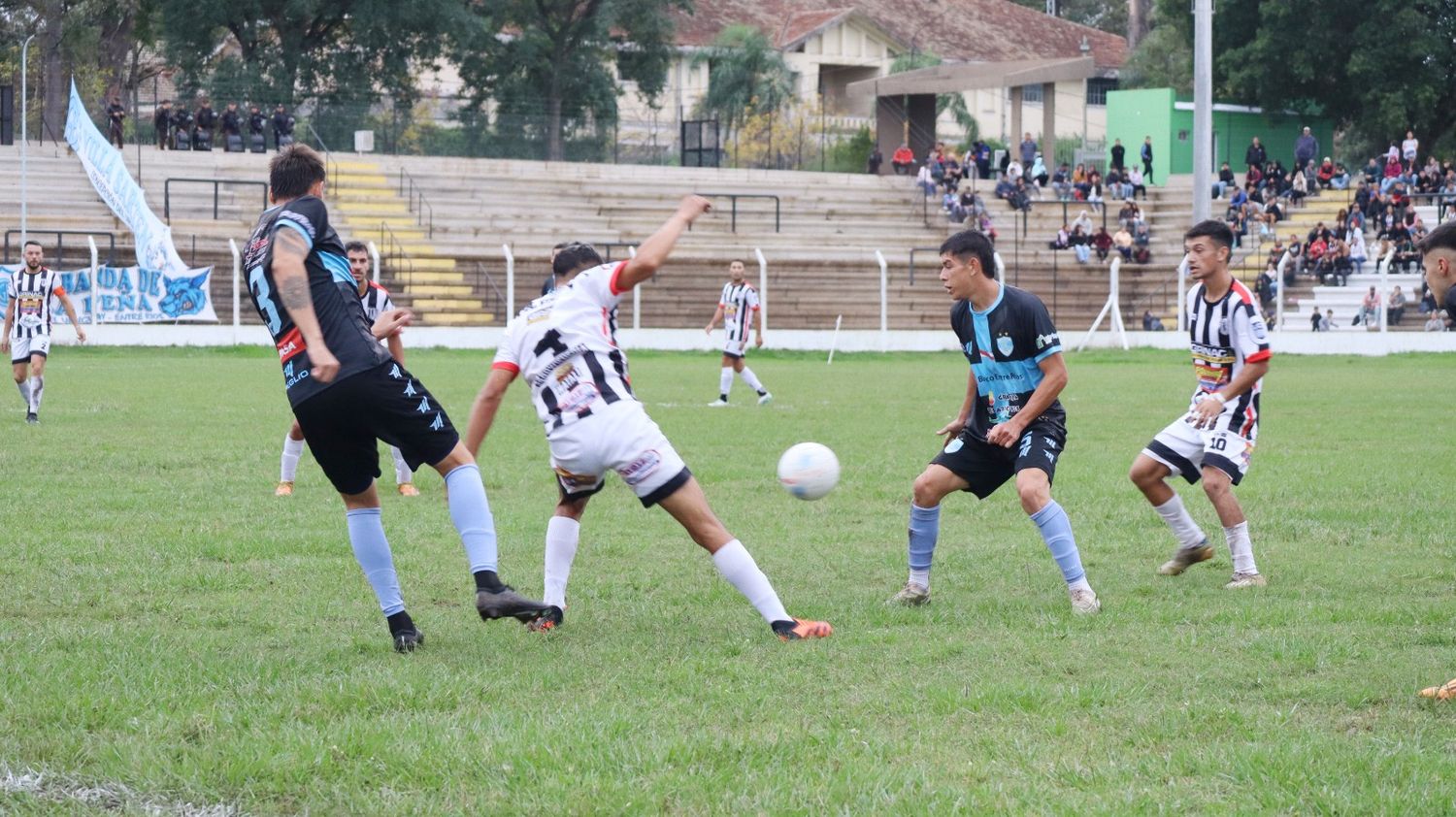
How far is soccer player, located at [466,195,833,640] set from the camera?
6.48 metres

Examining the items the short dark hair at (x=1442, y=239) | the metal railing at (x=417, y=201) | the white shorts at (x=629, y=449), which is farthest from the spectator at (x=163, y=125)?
the short dark hair at (x=1442, y=239)

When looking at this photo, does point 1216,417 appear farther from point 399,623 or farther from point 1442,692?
point 399,623

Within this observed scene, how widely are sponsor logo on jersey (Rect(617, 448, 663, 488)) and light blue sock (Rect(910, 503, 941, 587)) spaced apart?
1.73 m

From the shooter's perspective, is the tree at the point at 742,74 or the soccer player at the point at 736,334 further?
the tree at the point at 742,74

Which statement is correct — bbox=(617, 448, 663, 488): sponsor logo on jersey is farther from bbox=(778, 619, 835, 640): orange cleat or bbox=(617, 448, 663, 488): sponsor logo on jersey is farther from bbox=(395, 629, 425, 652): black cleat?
bbox=(395, 629, 425, 652): black cleat

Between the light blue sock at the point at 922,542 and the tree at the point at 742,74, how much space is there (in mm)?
54522

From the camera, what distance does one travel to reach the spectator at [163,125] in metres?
42.6

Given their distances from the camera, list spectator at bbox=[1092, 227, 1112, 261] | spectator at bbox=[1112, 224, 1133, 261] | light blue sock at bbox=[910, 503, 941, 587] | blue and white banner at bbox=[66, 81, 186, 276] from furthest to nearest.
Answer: spectator at bbox=[1092, 227, 1112, 261]
spectator at bbox=[1112, 224, 1133, 261]
blue and white banner at bbox=[66, 81, 186, 276]
light blue sock at bbox=[910, 503, 941, 587]

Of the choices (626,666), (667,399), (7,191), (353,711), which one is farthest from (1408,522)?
(7,191)

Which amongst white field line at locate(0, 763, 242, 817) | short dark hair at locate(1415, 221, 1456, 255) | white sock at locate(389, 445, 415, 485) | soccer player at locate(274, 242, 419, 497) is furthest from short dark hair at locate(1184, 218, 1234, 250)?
white sock at locate(389, 445, 415, 485)

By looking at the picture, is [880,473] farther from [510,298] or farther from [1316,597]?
[510,298]

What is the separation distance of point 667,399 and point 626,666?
15.2m

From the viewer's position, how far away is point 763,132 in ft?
182

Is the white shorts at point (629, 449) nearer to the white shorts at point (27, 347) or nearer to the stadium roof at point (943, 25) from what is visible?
the white shorts at point (27, 347)
